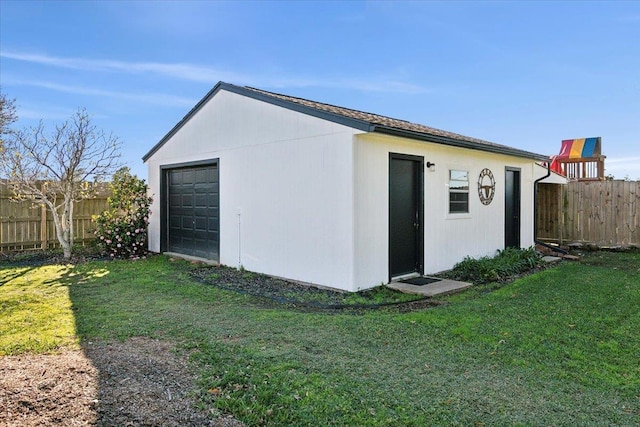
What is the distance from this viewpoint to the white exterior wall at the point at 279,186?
6.79 metres

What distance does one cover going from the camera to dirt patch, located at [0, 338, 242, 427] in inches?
105

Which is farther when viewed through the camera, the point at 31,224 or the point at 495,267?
the point at 31,224

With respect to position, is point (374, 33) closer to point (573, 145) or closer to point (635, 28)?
point (635, 28)

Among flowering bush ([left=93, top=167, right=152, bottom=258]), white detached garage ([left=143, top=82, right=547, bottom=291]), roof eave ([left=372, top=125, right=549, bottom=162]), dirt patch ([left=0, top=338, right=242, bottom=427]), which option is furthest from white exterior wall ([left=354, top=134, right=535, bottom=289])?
flowering bush ([left=93, top=167, right=152, bottom=258])

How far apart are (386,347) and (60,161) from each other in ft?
34.1

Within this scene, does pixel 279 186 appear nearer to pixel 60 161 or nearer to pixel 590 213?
pixel 60 161

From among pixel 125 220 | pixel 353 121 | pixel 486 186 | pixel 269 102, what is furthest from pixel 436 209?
pixel 125 220

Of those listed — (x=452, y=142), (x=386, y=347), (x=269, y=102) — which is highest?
(x=269, y=102)

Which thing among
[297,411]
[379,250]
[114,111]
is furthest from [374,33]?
[297,411]

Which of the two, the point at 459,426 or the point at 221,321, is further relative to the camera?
the point at 221,321

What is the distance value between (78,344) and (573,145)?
1753 cm

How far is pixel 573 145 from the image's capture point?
53.1ft

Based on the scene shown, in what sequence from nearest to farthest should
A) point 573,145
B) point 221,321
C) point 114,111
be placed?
1. point 221,321
2. point 114,111
3. point 573,145

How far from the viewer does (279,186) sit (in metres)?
7.89
